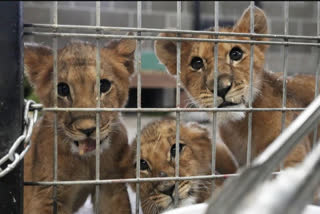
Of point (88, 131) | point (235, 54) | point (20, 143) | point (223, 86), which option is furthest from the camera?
point (235, 54)

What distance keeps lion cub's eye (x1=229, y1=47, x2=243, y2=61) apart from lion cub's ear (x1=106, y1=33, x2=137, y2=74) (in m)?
0.29

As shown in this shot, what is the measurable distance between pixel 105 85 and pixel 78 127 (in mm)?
140

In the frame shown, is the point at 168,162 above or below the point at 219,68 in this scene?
below

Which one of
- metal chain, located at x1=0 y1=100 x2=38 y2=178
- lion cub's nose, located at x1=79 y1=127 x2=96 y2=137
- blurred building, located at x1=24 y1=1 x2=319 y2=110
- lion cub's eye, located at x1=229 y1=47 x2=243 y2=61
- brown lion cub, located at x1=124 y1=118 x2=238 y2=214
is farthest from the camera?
blurred building, located at x1=24 y1=1 x2=319 y2=110

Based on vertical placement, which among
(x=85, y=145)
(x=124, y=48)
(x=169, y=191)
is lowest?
(x=169, y=191)

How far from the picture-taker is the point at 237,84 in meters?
1.04

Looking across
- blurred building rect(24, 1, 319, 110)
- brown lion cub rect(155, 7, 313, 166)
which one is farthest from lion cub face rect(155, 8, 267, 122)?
blurred building rect(24, 1, 319, 110)

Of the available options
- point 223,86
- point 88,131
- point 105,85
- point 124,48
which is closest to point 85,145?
point 88,131

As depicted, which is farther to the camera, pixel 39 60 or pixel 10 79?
pixel 39 60

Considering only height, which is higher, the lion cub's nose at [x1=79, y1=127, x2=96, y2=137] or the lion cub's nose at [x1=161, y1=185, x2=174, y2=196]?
the lion cub's nose at [x1=79, y1=127, x2=96, y2=137]

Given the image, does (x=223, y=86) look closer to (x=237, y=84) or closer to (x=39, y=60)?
(x=237, y=84)

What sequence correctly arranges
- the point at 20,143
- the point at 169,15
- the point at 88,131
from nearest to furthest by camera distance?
the point at 20,143 < the point at 88,131 < the point at 169,15

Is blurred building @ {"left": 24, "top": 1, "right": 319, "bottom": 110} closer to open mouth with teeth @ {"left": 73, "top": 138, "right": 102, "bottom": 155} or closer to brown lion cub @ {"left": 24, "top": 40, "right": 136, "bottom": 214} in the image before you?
brown lion cub @ {"left": 24, "top": 40, "right": 136, "bottom": 214}

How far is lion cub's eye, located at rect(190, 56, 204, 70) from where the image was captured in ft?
3.55
